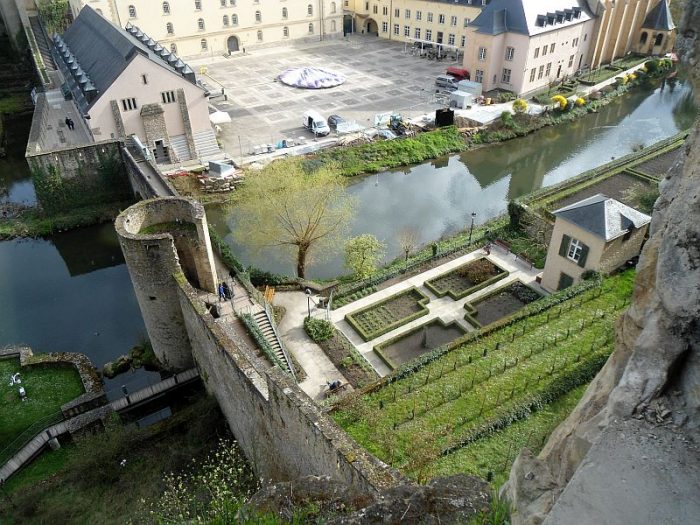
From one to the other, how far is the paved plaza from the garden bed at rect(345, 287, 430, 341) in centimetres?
1772

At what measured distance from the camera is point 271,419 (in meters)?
13.1

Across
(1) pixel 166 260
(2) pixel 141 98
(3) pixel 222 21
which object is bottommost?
(1) pixel 166 260

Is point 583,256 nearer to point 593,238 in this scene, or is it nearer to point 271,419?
point 593,238

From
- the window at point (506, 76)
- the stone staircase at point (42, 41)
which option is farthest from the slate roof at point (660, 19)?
the stone staircase at point (42, 41)

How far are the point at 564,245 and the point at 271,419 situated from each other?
14.2 m

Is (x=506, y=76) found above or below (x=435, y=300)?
above

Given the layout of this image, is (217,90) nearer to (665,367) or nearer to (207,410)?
(207,410)

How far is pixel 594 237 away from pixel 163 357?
1661 centimetres

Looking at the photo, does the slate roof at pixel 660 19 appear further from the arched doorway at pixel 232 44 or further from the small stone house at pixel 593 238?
the small stone house at pixel 593 238

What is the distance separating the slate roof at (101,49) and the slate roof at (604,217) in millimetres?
23967

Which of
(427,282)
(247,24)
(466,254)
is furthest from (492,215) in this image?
(247,24)

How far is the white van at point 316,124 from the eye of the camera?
122 ft

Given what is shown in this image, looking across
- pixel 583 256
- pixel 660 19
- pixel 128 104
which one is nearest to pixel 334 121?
pixel 128 104

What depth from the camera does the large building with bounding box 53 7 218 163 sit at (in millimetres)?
31000
